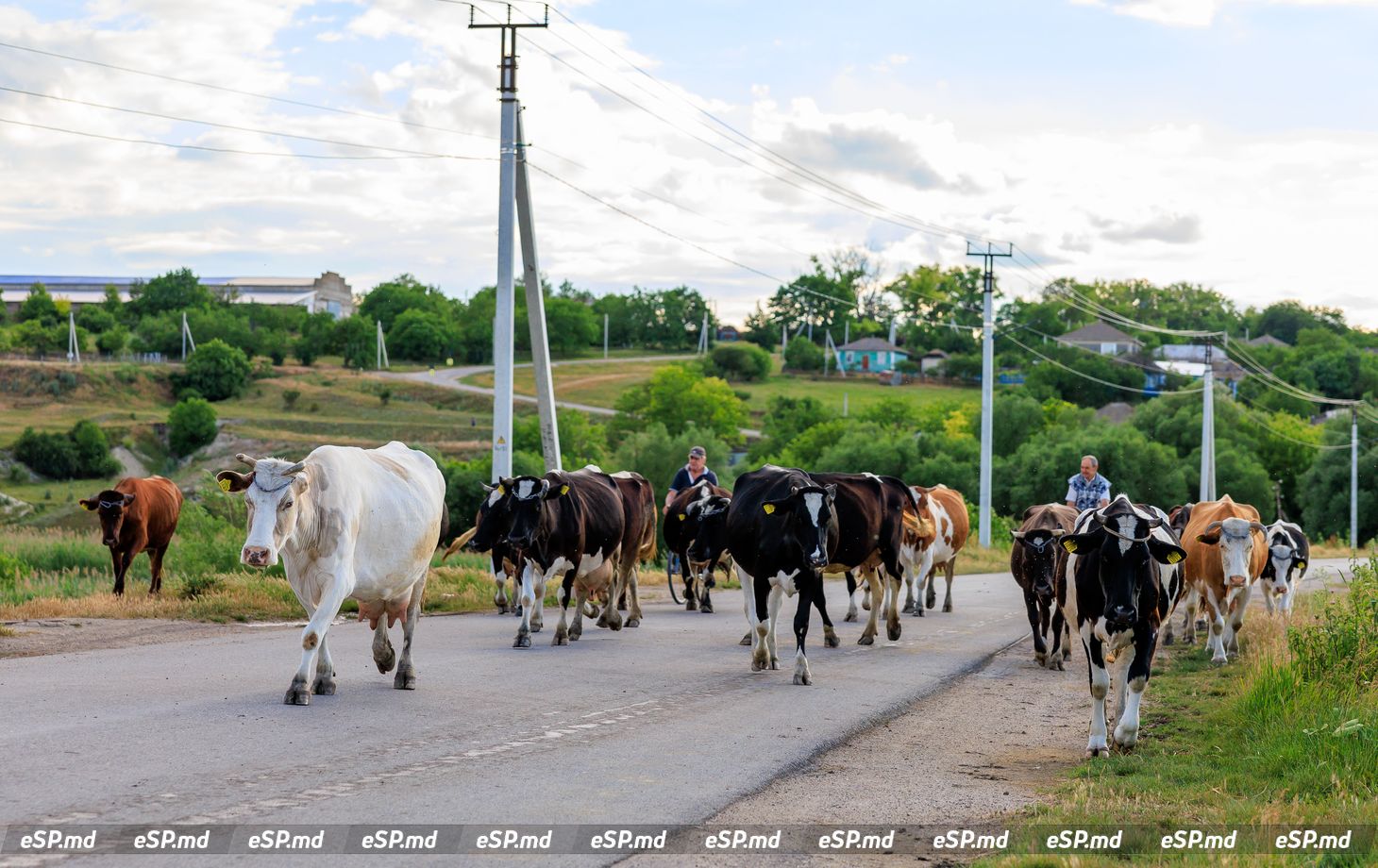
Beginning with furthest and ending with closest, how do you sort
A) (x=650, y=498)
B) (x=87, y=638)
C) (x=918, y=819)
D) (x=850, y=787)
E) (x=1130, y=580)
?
(x=650, y=498)
(x=87, y=638)
(x=1130, y=580)
(x=850, y=787)
(x=918, y=819)

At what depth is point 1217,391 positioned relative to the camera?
99.5 m

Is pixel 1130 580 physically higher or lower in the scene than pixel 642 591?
higher

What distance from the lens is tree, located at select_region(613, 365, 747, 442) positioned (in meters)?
99.3

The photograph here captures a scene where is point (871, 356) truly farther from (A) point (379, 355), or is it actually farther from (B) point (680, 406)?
(B) point (680, 406)

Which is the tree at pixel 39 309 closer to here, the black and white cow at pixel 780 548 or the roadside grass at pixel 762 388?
the roadside grass at pixel 762 388

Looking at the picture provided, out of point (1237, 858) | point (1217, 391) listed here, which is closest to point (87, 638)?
point (1237, 858)

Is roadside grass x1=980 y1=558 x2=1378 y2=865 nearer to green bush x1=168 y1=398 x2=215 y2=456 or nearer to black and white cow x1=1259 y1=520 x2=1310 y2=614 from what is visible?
black and white cow x1=1259 y1=520 x2=1310 y2=614

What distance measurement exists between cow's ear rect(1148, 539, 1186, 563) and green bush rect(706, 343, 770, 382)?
12060 centimetres

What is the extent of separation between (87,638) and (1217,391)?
311 ft

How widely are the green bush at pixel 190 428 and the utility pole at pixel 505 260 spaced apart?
6156cm

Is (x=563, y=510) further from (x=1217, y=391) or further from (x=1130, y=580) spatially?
(x=1217, y=391)

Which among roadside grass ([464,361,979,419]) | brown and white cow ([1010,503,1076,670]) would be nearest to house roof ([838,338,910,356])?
roadside grass ([464,361,979,419])

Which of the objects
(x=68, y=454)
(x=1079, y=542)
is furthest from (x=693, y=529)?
(x=68, y=454)

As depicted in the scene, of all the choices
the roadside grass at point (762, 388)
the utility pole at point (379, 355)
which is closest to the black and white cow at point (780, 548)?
the roadside grass at point (762, 388)
